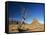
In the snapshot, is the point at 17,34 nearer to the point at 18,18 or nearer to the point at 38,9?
the point at 18,18

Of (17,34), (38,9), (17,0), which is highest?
(17,0)

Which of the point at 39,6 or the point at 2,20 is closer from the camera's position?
the point at 2,20

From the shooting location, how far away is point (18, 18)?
186 centimetres

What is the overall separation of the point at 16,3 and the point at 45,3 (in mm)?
497

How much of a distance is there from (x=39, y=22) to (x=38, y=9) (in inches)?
8.4

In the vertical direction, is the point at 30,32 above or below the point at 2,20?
below

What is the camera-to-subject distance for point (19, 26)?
1863 mm

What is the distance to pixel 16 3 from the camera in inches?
73.7

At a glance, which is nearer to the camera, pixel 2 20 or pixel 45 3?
pixel 2 20

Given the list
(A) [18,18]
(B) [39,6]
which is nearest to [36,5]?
(B) [39,6]

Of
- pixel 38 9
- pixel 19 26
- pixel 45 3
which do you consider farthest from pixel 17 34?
pixel 45 3

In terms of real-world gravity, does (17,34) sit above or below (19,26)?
below

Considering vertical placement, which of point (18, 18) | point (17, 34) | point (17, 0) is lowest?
point (17, 34)

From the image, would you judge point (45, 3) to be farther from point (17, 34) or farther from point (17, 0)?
point (17, 34)
